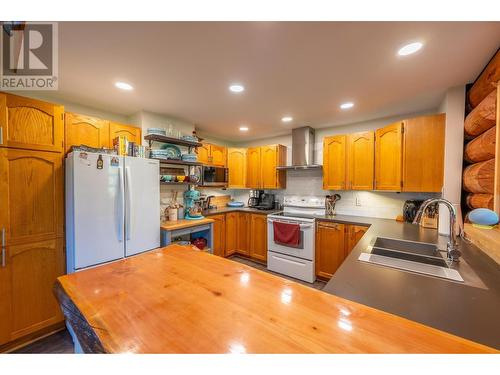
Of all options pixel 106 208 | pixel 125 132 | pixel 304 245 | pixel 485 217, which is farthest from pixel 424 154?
pixel 125 132

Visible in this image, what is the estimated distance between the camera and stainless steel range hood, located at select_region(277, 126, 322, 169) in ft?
10.9

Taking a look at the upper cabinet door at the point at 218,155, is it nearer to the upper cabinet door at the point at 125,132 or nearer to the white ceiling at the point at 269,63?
the white ceiling at the point at 269,63

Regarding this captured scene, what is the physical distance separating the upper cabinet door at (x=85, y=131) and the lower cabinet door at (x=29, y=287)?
100 cm

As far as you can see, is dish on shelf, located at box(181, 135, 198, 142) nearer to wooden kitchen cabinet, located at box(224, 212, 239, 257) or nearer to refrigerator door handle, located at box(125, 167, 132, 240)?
refrigerator door handle, located at box(125, 167, 132, 240)

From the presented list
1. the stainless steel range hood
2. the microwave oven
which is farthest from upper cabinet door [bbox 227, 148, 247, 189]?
the stainless steel range hood

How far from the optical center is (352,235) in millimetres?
2559

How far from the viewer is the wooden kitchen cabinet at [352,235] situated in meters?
2.50

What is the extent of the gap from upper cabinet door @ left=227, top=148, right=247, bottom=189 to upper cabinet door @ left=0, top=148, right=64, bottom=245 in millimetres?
2555

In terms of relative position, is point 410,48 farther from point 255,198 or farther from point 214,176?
point 255,198
